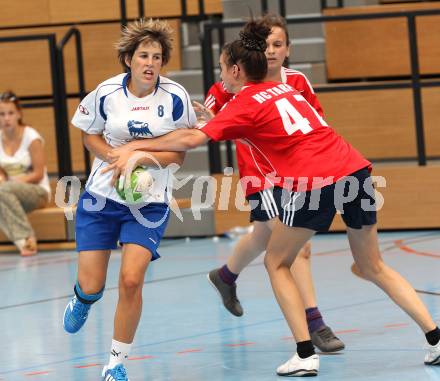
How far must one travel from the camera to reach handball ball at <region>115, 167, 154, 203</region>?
4.60 m

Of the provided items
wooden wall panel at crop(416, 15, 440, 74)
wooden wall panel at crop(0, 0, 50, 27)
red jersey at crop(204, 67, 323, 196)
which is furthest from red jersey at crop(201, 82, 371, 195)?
wooden wall panel at crop(0, 0, 50, 27)

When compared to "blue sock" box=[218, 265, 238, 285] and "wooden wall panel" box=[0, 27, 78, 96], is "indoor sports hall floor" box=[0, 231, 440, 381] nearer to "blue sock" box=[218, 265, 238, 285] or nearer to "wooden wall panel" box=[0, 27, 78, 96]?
"blue sock" box=[218, 265, 238, 285]

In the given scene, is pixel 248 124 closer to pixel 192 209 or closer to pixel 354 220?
pixel 354 220

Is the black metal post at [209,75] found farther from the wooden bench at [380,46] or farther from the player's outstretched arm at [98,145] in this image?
the player's outstretched arm at [98,145]

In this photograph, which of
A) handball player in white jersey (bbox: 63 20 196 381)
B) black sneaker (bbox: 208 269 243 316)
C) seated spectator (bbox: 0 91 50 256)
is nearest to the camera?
handball player in white jersey (bbox: 63 20 196 381)

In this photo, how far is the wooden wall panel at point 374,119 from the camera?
973cm

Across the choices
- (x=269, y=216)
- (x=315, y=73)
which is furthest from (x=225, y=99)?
(x=315, y=73)

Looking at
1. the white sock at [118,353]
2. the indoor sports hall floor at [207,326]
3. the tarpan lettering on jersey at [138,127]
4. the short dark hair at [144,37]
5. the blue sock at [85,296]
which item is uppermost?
the short dark hair at [144,37]

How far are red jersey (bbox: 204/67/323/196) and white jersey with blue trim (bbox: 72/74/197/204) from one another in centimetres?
56

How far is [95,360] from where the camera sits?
17.0ft

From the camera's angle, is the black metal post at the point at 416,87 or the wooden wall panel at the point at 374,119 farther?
the wooden wall panel at the point at 374,119

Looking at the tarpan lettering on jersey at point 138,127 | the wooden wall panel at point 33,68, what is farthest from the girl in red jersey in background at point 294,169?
the wooden wall panel at point 33,68

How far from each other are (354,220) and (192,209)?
479 cm

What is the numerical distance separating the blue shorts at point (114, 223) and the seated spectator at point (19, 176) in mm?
4303
